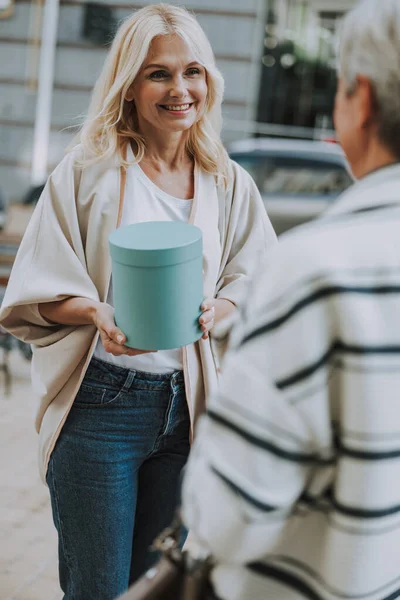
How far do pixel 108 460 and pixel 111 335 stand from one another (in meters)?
0.29

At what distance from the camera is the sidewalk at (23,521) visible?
105 inches

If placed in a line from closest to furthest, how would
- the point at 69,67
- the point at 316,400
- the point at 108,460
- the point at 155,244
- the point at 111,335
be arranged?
the point at 316,400, the point at 155,244, the point at 111,335, the point at 108,460, the point at 69,67

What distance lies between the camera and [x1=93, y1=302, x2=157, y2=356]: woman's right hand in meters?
1.40

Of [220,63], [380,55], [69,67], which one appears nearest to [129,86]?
[380,55]

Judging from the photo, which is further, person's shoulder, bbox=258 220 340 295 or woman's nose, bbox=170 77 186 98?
woman's nose, bbox=170 77 186 98

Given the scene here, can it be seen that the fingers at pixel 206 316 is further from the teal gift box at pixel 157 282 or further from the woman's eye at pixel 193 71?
the woman's eye at pixel 193 71

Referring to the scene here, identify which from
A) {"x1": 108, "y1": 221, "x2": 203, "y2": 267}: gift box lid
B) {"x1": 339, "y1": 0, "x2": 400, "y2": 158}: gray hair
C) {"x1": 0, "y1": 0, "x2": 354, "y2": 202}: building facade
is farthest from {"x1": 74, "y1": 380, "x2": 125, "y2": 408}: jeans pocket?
{"x1": 0, "y1": 0, "x2": 354, "y2": 202}: building facade

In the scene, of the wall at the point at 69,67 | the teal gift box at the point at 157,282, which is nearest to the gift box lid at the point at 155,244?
the teal gift box at the point at 157,282

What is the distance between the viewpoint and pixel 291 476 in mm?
825

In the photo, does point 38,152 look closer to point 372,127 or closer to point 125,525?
point 125,525

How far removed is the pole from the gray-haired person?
248 inches

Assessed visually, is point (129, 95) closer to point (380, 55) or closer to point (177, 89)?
point (177, 89)

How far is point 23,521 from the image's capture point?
3059 mm

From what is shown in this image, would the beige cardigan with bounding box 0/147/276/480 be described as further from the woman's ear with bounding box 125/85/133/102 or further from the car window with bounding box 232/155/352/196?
the car window with bounding box 232/155/352/196
